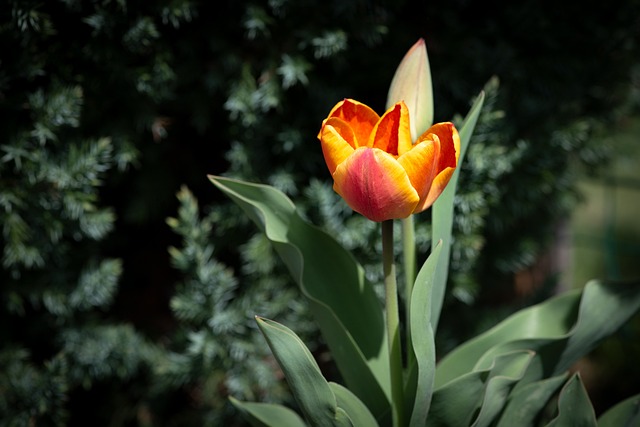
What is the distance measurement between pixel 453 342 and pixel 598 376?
2.13 feet

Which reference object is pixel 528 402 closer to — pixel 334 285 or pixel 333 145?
pixel 334 285

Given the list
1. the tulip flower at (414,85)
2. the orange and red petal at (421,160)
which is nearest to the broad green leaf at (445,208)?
the tulip flower at (414,85)

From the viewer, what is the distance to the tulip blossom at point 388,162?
28.8 inches

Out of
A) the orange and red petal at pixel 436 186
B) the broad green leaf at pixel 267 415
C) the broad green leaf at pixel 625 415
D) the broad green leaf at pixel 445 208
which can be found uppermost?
the orange and red petal at pixel 436 186

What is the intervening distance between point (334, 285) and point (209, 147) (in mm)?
682

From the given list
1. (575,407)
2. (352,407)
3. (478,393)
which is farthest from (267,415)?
(575,407)

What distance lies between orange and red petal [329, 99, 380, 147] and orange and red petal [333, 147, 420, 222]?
0.08 meters

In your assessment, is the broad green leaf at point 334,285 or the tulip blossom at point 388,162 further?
the broad green leaf at point 334,285

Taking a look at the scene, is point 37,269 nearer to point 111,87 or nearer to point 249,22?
point 111,87

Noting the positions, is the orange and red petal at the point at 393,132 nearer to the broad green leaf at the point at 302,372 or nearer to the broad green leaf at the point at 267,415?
the broad green leaf at the point at 302,372

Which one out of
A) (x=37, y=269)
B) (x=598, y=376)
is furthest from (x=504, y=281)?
(x=37, y=269)

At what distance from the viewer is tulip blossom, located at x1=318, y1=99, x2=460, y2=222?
73cm

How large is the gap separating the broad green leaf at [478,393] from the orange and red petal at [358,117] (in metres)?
0.32

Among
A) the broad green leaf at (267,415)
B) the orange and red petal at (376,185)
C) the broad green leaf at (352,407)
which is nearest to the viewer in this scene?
the orange and red petal at (376,185)
